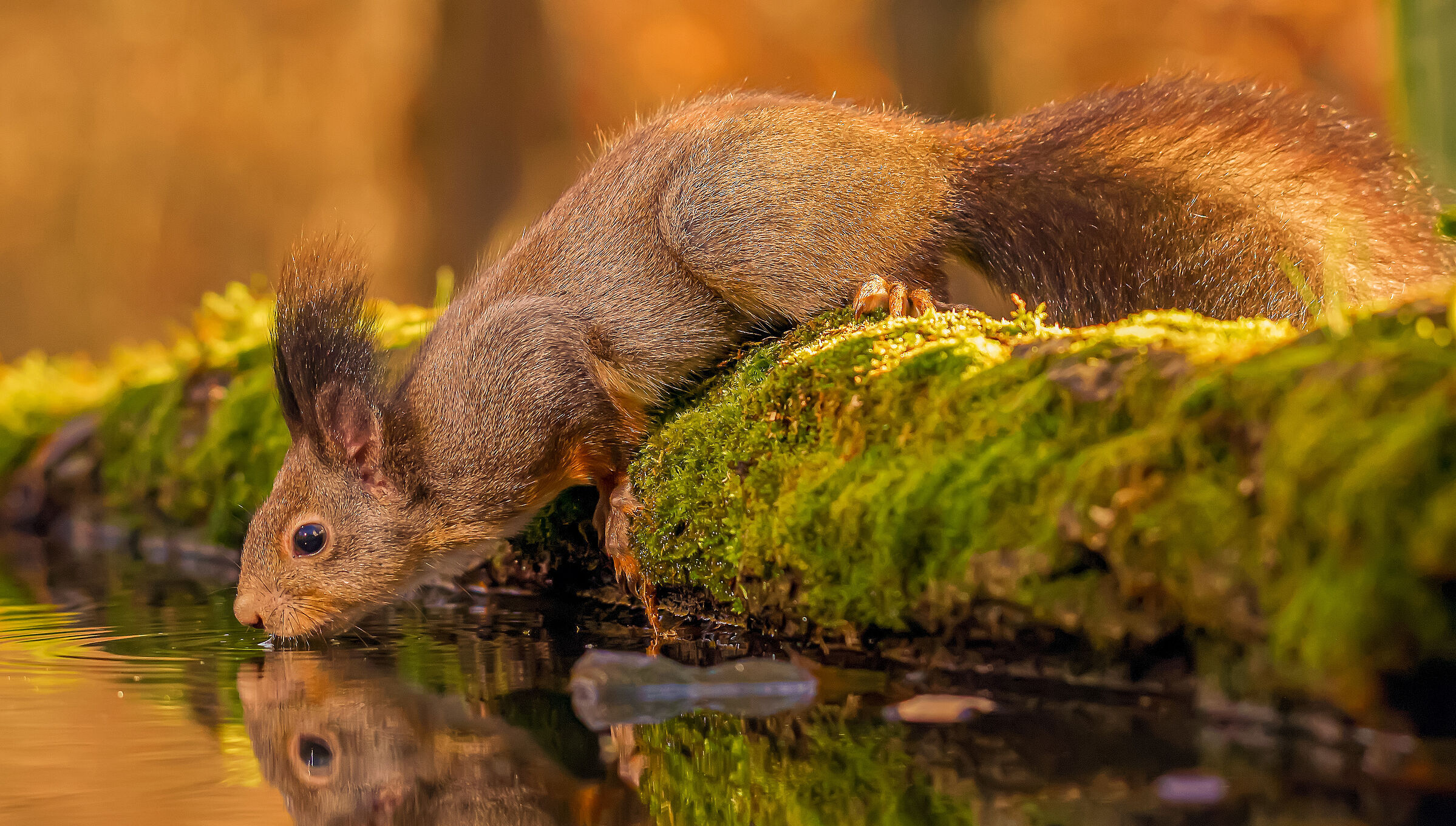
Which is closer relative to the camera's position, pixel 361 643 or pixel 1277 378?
pixel 1277 378

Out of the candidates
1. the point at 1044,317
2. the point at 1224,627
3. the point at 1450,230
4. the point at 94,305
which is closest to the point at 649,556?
the point at 1044,317

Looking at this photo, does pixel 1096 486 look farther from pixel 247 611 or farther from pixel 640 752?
pixel 247 611

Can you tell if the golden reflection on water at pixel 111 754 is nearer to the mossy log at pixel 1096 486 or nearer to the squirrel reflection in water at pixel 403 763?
the squirrel reflection in water at pixel 403 763

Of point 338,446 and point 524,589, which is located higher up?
point 338,446

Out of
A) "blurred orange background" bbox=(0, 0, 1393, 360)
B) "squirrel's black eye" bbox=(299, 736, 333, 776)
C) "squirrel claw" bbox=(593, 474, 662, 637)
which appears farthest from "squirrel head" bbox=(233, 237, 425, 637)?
"blurred orange background" bbox=(0, 0, 1393, 360)

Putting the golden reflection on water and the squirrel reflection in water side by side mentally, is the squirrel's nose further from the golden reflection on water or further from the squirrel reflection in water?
the squirrel reflection in water

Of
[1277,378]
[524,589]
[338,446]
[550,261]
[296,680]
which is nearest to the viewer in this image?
[1277,378]

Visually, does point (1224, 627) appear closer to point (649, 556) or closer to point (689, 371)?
point (649, 556)
